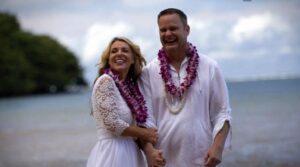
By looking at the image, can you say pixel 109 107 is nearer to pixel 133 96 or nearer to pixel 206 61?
pixel 133 96

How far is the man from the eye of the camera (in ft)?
15.3

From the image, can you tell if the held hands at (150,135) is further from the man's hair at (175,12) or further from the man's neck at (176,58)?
the man's hair at (175,12)

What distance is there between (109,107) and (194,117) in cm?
67

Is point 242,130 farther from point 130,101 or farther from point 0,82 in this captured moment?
point 0,82

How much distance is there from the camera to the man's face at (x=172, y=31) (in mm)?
4621

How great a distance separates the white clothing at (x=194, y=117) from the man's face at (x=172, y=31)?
8.0 inches

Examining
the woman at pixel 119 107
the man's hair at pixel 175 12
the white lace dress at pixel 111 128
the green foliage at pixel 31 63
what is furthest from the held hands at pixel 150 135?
the green foliage at pixel 31 63

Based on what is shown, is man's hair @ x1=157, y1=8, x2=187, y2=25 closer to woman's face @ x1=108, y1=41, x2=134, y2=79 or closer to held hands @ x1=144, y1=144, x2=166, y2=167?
woman's face @ x1=108, y1=41, x2=134, y2=79

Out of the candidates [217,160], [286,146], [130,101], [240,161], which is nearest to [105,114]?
[130,101]

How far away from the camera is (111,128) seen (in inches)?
190

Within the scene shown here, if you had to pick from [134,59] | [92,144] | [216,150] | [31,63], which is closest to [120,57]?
[134,59]

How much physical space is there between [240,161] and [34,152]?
6949mm

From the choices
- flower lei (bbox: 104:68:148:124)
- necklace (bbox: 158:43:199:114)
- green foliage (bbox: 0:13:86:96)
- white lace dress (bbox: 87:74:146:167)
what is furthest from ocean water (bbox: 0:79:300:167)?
green foliage (bbox: 0:13:86:96)

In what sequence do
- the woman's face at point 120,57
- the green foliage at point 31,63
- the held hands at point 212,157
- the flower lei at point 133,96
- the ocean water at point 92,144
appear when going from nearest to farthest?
1. the held hands at point 212,157
2. the flower lei at point 133,96
3. the woman's face at point 120,57
4. the ocean water at point 92,144
5. the green foliage at point 31,63
